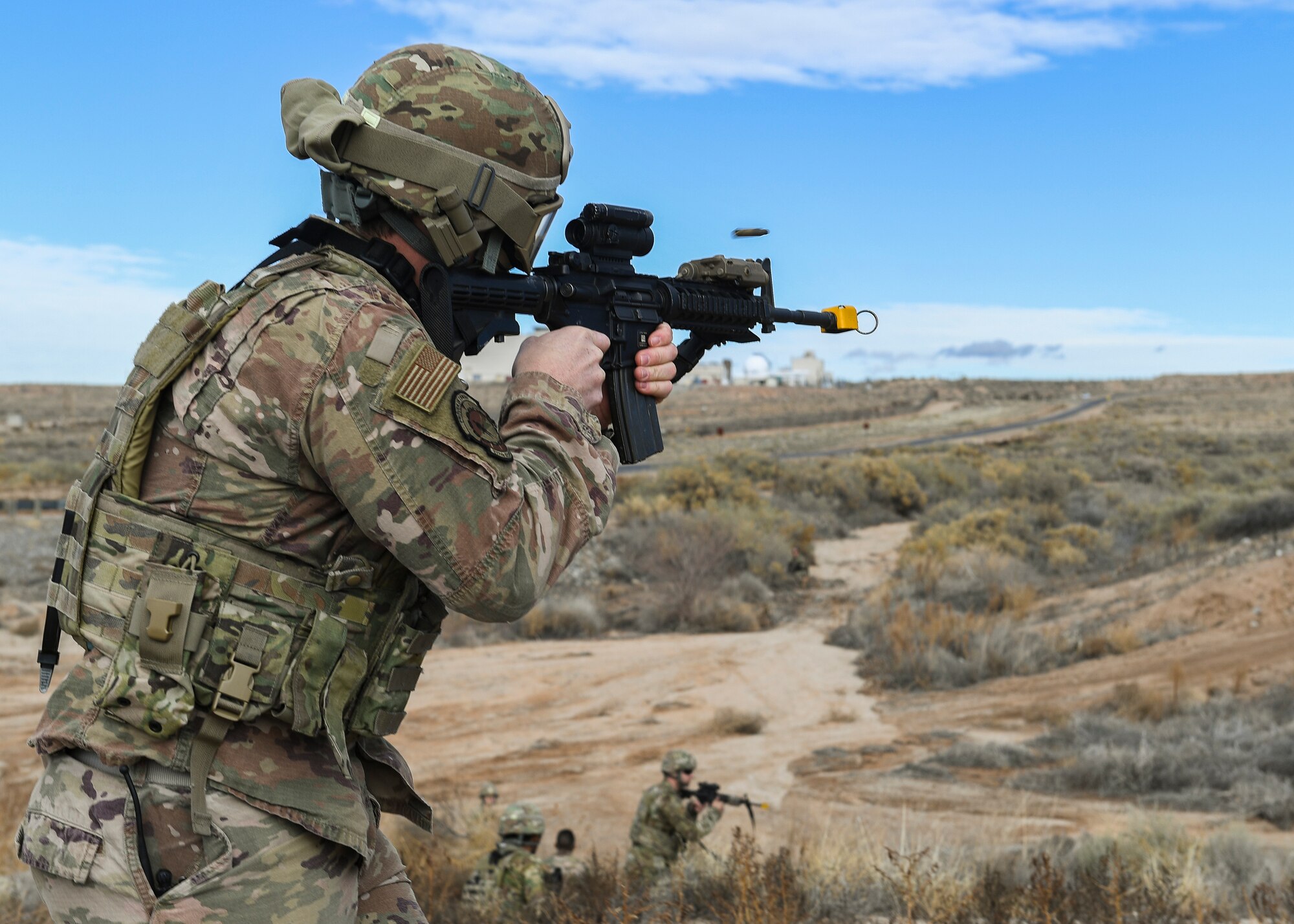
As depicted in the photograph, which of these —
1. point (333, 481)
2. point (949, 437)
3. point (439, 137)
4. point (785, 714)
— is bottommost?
point (785, 714)

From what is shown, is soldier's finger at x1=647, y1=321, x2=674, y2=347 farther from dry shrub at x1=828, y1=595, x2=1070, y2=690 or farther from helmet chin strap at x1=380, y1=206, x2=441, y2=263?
dry shrub at x1=828, y1=595, x2=1070, y2=690

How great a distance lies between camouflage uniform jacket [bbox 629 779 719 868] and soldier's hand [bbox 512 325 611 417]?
511 cm

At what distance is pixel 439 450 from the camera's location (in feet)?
6.10

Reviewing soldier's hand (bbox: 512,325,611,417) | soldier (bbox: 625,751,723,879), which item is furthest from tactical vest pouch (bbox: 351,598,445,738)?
soldier (bbox: 625,751,723,879)

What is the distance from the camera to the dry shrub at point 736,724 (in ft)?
35.8

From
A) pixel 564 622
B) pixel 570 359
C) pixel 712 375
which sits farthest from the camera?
pixel 712 375

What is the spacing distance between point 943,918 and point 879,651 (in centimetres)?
907

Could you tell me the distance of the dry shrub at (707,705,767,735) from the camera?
10.9 metres

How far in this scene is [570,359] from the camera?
89.7 inches

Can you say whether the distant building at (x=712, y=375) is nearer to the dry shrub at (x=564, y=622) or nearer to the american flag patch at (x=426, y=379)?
the dry shrub at (x=564, y=622)

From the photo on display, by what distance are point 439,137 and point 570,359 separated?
1.62 feet

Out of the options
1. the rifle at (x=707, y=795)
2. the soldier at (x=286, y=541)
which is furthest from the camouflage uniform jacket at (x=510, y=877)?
→ the soldier at (x=286, y=541)

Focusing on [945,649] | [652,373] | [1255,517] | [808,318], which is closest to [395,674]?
[652,373]

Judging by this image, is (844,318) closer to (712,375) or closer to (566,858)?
(566,858)
